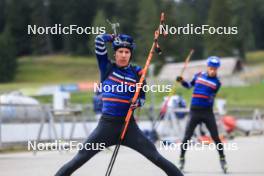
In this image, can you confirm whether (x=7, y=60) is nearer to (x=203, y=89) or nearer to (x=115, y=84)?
(x=203, y=89)

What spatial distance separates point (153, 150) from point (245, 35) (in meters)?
124

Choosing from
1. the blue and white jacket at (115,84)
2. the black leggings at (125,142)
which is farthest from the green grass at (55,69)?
the black leggings at (125,142)

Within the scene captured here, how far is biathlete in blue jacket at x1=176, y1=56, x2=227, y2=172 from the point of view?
1232 cm

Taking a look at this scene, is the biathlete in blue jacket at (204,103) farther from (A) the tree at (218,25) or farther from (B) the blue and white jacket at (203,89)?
(A) the tree at (218,25)

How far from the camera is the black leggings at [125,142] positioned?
795 centimetres

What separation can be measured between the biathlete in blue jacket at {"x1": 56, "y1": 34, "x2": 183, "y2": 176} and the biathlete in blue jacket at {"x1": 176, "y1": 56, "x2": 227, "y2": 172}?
4.07 metres

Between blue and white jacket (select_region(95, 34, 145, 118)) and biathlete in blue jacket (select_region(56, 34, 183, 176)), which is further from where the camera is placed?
blue and white jacket (select_region(95, 34, 145, 118))

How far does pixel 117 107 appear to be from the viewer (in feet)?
26.9

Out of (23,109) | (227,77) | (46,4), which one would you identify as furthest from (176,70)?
(23,109)

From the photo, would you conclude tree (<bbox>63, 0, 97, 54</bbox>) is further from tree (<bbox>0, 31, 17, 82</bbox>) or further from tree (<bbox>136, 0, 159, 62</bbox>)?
tree (<bbox>0, 31, 17, 82</bbox>)

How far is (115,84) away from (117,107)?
0.26m

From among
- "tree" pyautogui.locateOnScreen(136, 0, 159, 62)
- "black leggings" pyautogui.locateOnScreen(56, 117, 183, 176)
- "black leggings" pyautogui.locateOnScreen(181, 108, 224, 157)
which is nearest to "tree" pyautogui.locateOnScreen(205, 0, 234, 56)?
"tree" pyautogui.locateOnScreen(136, 0, 159, 62)

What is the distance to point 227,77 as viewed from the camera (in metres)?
96.8

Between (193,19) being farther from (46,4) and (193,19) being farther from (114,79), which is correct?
(114,79)
